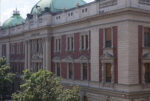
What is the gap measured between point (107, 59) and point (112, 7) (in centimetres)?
563

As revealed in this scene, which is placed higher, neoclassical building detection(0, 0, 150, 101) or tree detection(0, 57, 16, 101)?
neoclassical building detection(0, 0, 150, 101)

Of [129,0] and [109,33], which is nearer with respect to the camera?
[129,0]

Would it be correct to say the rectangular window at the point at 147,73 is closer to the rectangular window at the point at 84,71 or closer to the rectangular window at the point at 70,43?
the rectangular window at the point at 84,71

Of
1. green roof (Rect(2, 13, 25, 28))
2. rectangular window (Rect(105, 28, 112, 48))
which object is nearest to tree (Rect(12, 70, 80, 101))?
rectangular window (Rect(105, 28, 112, 48))

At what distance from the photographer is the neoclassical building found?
1053 inches

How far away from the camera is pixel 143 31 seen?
27.8 m

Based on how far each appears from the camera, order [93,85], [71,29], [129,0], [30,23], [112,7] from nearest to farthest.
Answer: [129,0]
[112,7]
[93,85]
[71,29]
[30,23]

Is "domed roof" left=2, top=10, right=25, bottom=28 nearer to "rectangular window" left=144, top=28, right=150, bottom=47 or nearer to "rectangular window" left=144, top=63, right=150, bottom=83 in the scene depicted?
"rectangular window" left=144, top=28, right=150, bottom=47

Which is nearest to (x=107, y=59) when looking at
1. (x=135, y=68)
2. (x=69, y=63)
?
(x=135, y=68)

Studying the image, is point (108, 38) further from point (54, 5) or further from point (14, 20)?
point (14, 20)

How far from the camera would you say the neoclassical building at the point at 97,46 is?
26734mm

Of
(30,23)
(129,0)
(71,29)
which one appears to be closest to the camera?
(129,0)

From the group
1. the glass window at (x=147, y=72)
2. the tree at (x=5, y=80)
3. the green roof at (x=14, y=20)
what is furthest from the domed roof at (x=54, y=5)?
the glass window at (x=147, y=72)

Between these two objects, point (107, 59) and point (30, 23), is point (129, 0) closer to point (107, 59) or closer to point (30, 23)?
point (107, 59)
